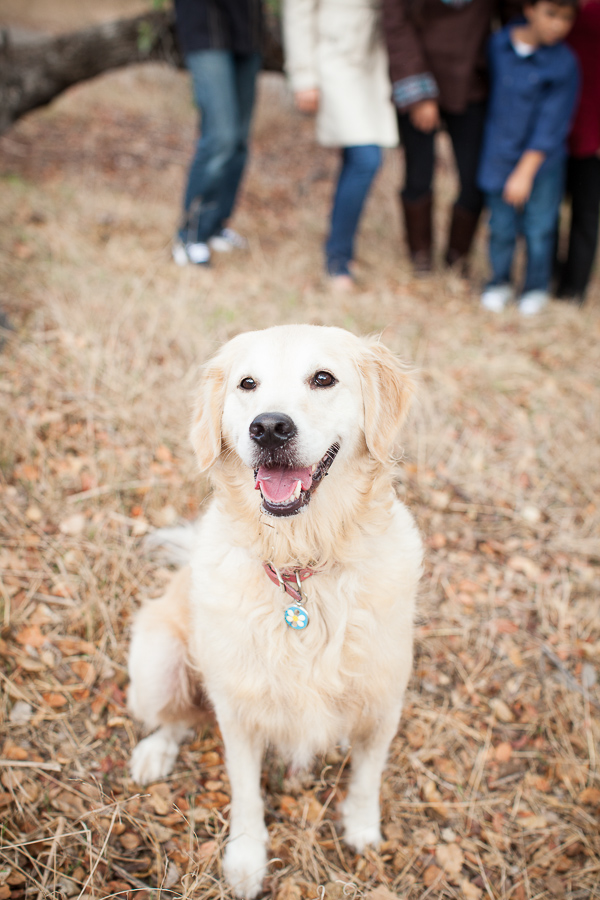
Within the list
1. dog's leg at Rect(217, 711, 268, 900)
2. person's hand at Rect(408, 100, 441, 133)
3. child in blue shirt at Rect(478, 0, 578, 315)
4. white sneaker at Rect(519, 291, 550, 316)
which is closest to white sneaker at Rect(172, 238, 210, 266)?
person's hand at Rect(408, 100, 441, 133)

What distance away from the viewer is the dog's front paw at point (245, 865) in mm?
1744

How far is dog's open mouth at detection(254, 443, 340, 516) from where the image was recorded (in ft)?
5.08

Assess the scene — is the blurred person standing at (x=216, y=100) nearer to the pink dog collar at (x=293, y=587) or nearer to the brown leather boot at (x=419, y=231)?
the brown leather boot at (x=419, y=231)

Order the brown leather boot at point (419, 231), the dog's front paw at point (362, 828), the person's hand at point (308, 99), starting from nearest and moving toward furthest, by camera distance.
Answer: the dog's front paw at point (362, 828)
the person's hand at point (308, 99)
the brown leather boot at point (419, 231)

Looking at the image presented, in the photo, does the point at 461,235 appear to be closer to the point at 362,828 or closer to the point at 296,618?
the point at 296,618

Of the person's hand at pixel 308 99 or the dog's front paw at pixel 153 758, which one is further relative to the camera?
the person's hand at pixel 308 99

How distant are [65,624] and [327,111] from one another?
3.87 meters

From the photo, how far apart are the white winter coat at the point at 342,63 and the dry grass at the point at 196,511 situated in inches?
44.8

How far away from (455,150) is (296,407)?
3.97 meters

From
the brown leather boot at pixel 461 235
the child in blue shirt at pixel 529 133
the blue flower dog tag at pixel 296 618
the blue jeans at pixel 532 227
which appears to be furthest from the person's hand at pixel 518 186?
the blue flower dog tag at pixel 296 618

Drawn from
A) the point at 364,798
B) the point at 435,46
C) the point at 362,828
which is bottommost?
the point at 362,828

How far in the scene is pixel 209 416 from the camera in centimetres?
183

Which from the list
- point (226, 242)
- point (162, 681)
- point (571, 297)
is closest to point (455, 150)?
point (571, 297)

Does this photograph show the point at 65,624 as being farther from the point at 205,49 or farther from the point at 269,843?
the point at 205,49
